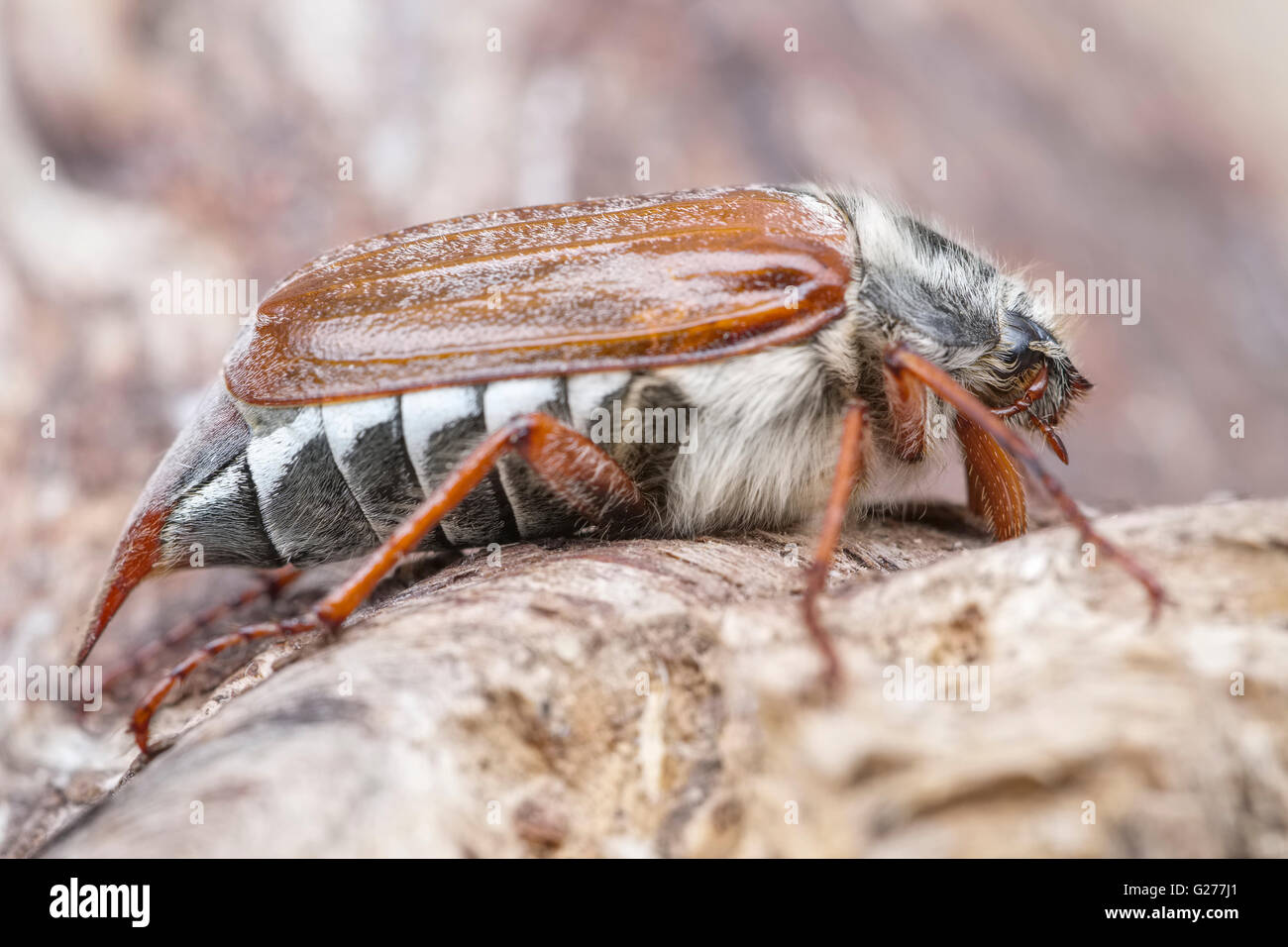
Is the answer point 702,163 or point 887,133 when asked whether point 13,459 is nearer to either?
point 702,163

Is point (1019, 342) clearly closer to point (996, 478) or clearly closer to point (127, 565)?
point (996, 478)

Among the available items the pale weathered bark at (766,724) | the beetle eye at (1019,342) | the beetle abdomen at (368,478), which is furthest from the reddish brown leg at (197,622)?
the beetle eye at (1019,342)

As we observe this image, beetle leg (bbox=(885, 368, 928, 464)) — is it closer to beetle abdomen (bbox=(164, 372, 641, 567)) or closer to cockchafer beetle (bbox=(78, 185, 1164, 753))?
cockchafer beetle (bbox=(78, 185, 1164, 753))

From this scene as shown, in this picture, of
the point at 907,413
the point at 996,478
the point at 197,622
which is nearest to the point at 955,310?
the point at 907,413

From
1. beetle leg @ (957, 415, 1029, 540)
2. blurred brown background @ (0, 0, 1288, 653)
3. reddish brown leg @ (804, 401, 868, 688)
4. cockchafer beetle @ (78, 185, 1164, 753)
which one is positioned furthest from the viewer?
blurred brown background @ (0, 0, 1288, 653)

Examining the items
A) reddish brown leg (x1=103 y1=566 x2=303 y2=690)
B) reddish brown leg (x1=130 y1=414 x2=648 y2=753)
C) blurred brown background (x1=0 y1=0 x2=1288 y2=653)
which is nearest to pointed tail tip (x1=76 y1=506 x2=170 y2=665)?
reddish brown leg (x1=103 y1=566 x2=303 y2=690)

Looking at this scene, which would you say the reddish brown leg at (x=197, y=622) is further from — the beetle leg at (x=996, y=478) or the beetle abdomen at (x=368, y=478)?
the beetle leg at (x=996, y=478)
